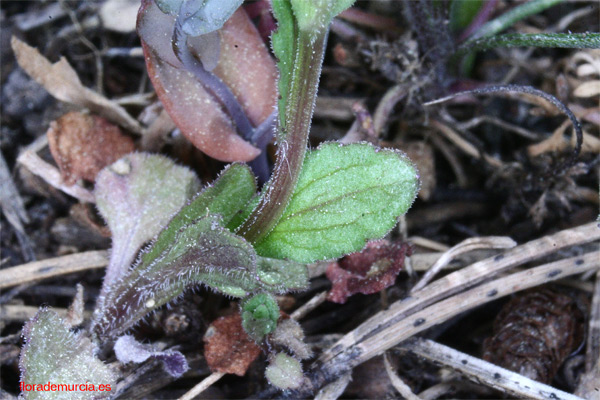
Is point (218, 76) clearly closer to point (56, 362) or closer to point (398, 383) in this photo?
point (56, 362)

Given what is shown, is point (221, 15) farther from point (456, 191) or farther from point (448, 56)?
point (456, 191)

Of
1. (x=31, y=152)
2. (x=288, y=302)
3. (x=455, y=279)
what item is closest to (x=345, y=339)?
(x=288, y=302)

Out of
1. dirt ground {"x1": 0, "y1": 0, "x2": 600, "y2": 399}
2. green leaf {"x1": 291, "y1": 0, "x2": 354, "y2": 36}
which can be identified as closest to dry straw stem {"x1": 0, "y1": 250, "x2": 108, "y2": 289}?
dirt ground {"x1": 0, "y1": 0, "x2": 600, "y2": 399}

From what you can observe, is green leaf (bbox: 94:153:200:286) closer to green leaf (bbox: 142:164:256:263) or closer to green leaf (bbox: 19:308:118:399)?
green leaf (bbox: 142:164:256:263)

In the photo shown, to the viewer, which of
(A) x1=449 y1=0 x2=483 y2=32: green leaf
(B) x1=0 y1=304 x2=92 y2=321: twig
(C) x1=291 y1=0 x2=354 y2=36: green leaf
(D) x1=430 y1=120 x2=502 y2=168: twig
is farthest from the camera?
(D) x1=430 y1=120 x2=502 y2=168: twig

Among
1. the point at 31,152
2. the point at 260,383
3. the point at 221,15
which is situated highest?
the point at 221,15

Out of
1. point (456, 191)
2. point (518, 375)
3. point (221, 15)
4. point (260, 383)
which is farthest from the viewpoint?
point (456, 191)

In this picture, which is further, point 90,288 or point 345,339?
point 90,288
